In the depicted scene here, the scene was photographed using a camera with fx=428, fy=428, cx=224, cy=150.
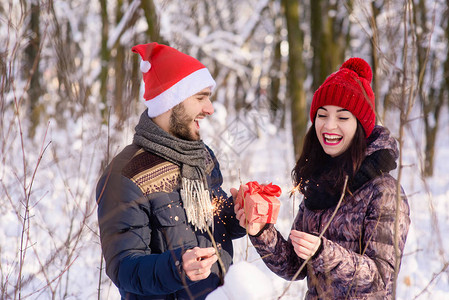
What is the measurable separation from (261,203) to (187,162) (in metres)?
0.41

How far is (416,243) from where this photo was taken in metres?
4.98

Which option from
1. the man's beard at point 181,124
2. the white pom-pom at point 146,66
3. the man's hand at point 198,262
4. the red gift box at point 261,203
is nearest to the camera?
the man's hand at point 198,262

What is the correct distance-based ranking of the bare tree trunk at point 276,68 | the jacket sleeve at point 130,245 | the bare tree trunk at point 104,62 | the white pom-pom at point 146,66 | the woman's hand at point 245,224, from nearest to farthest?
the jacket sleeve at point 130,245, the woman's hand at point 245,224, the white pom-pom at point 146,66, the bare tree trunk at point 104,62, the bare tree trunk at point 276,68

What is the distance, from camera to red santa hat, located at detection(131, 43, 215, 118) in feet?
7.02

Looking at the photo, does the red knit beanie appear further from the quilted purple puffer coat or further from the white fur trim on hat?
the white fur trim on hat

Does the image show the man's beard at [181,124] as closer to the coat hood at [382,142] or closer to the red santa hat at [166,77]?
the red santa hat at [166,77]

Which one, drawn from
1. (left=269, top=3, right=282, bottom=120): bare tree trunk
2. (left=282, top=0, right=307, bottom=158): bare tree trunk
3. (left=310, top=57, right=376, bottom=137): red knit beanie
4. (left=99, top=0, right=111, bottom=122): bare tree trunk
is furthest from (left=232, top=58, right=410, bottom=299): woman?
(left=269, top=3, right=282, bottom=120): bare tree trunk

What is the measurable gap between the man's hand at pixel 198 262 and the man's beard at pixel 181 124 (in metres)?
0.65

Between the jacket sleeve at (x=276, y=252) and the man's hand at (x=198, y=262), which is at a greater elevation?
the man's hand at (x=198, y=262)

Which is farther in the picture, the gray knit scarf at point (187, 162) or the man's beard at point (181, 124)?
the man's beard at point (181, 124)

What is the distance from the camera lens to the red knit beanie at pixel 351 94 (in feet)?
6.56

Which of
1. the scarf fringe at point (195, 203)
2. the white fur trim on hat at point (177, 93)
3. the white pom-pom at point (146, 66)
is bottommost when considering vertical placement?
Result: the scarf fringe at point (195, 203)

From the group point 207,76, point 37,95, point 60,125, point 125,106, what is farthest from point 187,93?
point 60,125

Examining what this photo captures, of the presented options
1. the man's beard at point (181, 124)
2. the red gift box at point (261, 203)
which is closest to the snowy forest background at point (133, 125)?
the man's beard at point (181, 124)
